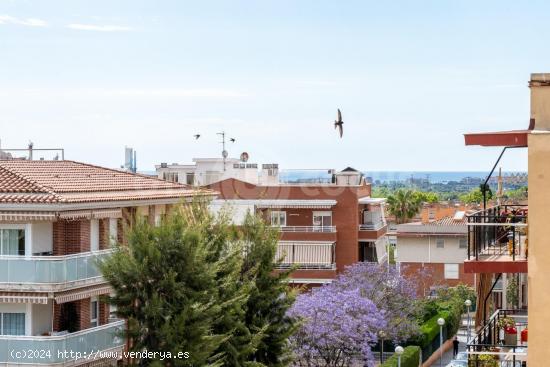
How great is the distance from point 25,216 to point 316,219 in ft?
112

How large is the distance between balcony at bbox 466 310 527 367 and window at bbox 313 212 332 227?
4220 cm

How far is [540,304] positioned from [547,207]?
94 centimetres

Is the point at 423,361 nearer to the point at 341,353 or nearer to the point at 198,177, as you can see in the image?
the point at 341,353

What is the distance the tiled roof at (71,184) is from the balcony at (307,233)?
2223 cm

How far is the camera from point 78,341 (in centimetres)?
2783

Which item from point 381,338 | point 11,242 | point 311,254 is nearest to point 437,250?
point 311,254

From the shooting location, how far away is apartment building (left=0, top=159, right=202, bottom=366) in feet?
89.1

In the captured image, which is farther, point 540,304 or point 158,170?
point 158,170

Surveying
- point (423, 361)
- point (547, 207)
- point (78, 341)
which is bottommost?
point (423, 361)

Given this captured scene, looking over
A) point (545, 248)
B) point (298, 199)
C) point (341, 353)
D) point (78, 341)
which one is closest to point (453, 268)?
point (298, 199)

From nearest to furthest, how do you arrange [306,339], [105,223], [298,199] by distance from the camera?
1. [105,223]
2. [306,339]
3. [298,199]

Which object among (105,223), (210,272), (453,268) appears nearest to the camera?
(210,272)

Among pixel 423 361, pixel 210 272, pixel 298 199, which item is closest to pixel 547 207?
pixel 210 272

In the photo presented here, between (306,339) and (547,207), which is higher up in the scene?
(547,207)
